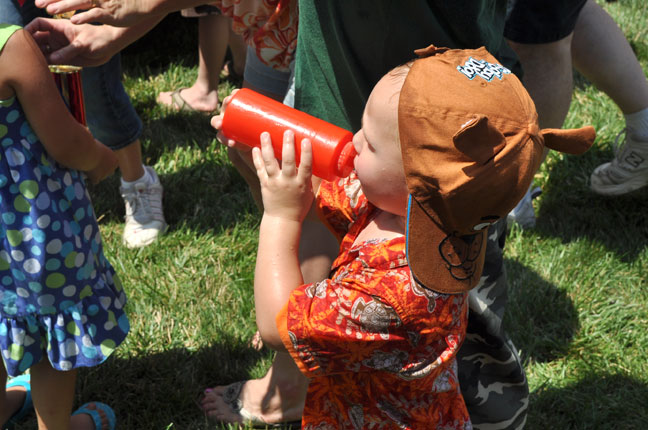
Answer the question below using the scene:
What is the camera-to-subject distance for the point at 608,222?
3.44 m

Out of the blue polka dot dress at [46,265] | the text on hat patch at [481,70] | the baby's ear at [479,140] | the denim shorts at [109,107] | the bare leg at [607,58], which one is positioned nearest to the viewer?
the baby's ear at [479,140]

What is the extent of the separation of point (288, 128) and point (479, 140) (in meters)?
0.51

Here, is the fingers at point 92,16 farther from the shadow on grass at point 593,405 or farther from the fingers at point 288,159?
the shadow on grass at point 593,405

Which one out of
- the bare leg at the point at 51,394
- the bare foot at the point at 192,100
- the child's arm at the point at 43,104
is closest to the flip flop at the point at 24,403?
the bare leg at the point at 51,394

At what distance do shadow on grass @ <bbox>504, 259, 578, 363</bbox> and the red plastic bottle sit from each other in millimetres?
1452

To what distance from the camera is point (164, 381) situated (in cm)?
261

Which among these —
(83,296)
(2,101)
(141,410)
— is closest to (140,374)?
(141,410)

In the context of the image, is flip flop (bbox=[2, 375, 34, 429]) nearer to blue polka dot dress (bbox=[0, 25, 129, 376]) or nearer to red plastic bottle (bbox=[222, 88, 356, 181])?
blue polka dot dress (bbox=[0, 25, 129, 376])

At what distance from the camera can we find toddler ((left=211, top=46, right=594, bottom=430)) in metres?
1.43

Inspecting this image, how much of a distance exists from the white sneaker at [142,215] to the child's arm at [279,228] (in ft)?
5.64

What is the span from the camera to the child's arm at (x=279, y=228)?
1.64 metres

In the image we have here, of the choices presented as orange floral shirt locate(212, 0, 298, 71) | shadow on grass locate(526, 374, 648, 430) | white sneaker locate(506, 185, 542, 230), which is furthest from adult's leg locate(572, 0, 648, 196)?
orange floral shirt locate(212, 0, 298, 71)

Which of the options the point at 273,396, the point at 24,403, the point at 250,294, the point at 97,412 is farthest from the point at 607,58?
the point at 24,403

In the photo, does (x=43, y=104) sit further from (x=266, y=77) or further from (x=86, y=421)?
(x=86, y=421)
